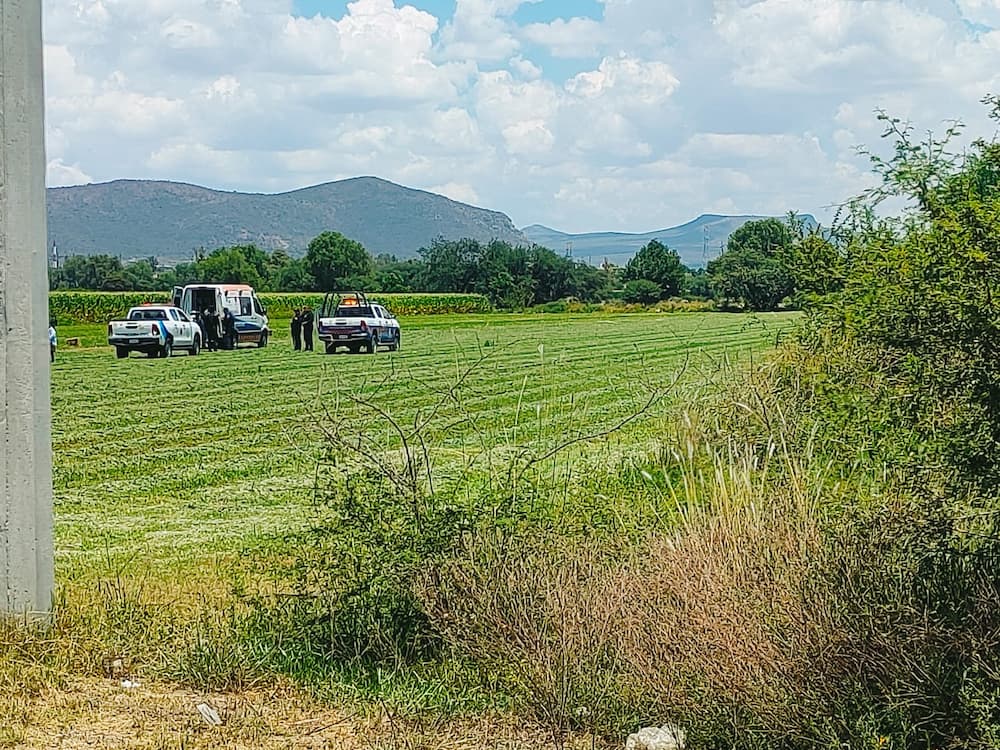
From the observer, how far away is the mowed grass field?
365 inches

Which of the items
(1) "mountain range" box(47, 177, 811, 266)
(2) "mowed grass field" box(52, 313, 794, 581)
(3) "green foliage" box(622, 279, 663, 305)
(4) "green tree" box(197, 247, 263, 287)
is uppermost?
(1) "mountain range" box(47, 177, 811, 266)

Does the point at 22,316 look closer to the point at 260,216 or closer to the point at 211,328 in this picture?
the point at 211,328

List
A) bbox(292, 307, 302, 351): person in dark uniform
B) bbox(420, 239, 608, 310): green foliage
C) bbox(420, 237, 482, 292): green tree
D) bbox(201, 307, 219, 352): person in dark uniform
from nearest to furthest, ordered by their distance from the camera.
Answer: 1. bbox(292, 307, 302, 351): person in dark uniform
2. bbox(201, 307, 219, 352): person in dark uniform
3. bbox(420, 237, 482, 292): green tree
4. bbox(420, 239, 608, 310): green foliage

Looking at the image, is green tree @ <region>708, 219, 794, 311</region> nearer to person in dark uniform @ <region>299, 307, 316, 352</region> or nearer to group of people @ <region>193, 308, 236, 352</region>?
person in dark uniform @ <region>299, 307, 316, 352</region>

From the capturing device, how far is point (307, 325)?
39.1 m

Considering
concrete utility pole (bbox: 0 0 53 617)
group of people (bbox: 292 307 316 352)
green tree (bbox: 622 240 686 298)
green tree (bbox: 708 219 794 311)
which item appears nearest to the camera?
concrete utility pole (bbox: 0 0 53 617)

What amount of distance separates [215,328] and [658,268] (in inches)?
1767

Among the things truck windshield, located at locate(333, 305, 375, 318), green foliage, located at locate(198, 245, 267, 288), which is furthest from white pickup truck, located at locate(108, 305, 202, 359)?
green foliage, located at locate(198, 245, 267, 288)

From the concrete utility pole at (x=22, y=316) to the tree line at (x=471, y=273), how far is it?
38.1ft

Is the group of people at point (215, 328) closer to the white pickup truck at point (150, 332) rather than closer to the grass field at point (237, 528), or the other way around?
the white pickup truck at point (150, 332)

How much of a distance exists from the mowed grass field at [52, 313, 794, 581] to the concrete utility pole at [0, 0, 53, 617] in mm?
1307

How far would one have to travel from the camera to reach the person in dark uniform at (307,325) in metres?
38.6

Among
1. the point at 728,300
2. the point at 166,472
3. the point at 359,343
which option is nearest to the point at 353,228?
the point at 359,343

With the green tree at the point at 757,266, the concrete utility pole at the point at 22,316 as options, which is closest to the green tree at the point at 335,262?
the green tree at the point at 757,266
